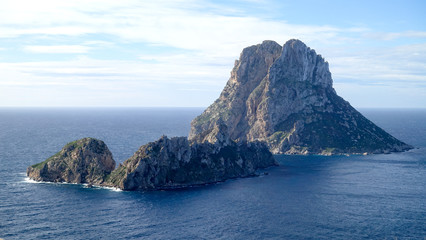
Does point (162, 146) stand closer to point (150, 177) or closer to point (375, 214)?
point (150, 177)

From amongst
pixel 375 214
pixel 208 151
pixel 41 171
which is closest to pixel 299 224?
Answer: pixel 375 214

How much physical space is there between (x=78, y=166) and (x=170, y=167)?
3988cm

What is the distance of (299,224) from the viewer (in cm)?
12306

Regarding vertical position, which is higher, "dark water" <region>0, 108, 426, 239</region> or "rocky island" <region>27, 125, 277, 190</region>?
"rocky island" <region>27, 125, 277, 190</region>

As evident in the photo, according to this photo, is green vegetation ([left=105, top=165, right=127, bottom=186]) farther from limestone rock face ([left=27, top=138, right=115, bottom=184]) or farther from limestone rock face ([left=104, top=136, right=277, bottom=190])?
limestone rock face ([left=27, top=138, right=115, bottom=184])

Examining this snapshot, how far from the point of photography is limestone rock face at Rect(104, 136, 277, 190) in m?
167

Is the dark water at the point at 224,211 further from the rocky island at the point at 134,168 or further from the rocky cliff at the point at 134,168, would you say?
the rocky cliff at the point at 134,168

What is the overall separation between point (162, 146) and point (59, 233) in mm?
72880

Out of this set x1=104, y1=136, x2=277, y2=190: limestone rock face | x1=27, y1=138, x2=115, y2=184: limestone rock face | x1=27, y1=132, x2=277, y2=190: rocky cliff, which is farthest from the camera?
x1=27, y1=138, x2=115, y2=184: limestone rock face

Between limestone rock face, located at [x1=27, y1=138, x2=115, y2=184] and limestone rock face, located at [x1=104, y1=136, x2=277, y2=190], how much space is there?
25.4 ft

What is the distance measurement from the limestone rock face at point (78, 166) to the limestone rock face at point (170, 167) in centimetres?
775

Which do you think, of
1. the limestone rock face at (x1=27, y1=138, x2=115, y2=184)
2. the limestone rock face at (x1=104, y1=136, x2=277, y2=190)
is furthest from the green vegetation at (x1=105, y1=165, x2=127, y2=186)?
the limestone rock face at (x1=27, y1=138, x2=115, y2=184)

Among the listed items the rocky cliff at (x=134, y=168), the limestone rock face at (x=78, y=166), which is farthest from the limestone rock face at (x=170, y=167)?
the limestone rock face at (x=78, y=166)

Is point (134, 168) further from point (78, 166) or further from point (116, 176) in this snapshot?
point (78, 166)
